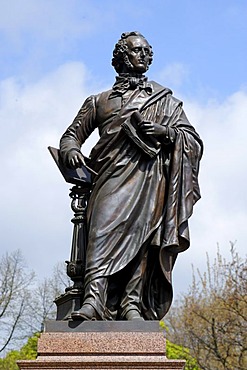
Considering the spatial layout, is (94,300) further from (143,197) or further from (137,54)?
(137,54)

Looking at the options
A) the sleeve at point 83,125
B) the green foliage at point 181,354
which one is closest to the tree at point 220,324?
the green foliage at point 181,354

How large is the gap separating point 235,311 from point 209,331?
2552mm

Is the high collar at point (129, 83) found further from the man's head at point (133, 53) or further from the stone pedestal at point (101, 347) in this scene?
the stone pedestal at point (101, 347)

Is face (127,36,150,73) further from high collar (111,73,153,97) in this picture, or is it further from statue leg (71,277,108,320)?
statue leg (71,277,108,320)

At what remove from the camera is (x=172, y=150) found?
7.46m

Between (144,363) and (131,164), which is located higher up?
→ (131,164)

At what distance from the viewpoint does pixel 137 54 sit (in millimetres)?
7887

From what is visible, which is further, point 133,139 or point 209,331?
point 209,331

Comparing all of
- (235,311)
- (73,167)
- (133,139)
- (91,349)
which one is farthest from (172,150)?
(235,311)

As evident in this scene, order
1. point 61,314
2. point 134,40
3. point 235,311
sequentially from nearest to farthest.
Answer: point 61,314, point 134,40, point 235,311

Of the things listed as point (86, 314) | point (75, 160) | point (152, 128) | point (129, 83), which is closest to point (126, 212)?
point (75, 160)

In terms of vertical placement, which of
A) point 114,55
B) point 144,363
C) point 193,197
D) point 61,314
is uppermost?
point 114,55

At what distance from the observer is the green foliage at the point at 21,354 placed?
30.6m

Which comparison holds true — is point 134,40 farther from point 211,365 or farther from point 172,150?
point 211,365
